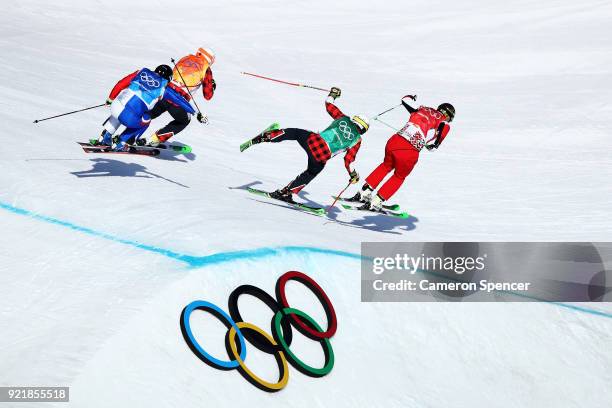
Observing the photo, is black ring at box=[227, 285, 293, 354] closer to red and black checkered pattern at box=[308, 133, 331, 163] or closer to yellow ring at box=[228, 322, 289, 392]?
yellow ring at box=[228, 322, 289, 392]

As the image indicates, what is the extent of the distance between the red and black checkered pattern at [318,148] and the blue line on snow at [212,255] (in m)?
2.28

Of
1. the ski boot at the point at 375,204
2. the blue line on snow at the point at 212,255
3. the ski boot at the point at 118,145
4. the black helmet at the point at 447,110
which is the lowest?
the blue line on snow at the point at 212,255

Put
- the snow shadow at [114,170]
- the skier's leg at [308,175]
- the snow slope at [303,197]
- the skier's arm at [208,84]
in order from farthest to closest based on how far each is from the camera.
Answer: the skier's arm at [208,84], the skier's leg at [308,175], the snow shadow at [114,170], the snow slope at [303,197]

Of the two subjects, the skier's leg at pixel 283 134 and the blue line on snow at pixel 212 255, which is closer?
the blue line on snow at pixel 212 255

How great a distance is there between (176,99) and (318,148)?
7.62 feet

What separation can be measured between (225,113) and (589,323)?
901 centimetres

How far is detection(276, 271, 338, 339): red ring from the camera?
5.94m

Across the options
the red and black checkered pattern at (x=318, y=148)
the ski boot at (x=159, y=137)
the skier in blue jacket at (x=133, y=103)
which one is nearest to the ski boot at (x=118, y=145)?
the skier in blue jacket at (x=133, y=103)

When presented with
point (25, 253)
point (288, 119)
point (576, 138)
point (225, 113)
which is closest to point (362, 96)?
point (288, 119)

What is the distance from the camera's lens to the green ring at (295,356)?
5.57 metres

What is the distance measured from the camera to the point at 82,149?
965cm

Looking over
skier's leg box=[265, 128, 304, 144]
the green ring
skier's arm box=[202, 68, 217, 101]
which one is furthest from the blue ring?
skier's arm box=[202, 68, 217, 101]

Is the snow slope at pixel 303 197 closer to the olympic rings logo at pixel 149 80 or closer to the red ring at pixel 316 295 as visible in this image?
the red ring at pixel 316 295

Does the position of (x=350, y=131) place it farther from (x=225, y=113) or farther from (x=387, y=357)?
(x=225, y=113)
